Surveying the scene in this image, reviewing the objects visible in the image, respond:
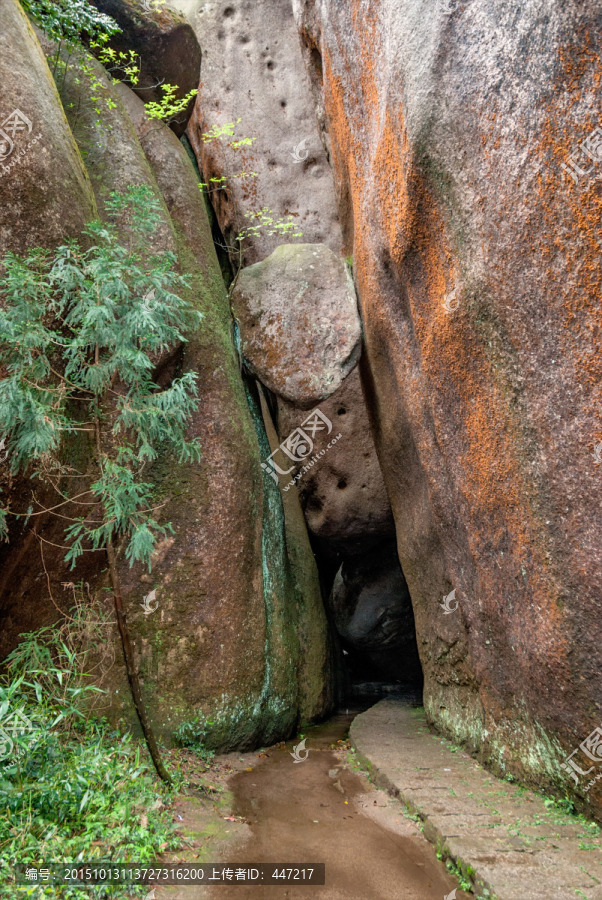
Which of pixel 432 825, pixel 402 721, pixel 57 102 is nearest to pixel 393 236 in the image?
pixel 57 102

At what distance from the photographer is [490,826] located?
4359 millimetres

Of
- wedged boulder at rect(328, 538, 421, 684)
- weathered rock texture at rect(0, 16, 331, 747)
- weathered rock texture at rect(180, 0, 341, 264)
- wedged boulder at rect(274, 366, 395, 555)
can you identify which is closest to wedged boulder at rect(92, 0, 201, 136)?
weathered rock texture at rect(0, 16, 331, 747)

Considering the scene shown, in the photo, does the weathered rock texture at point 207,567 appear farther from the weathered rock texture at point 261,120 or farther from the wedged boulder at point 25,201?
the weathered rock texture at point 261,120

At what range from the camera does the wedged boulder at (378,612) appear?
38.5 feet

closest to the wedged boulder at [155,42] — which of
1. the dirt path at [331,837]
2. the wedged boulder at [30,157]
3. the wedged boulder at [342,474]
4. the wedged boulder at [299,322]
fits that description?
the wedged boulder at [30,157]

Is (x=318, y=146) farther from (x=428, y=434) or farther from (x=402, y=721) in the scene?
(x=402, y=721)

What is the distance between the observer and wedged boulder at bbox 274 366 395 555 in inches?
391

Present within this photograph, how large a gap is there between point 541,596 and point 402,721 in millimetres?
4053

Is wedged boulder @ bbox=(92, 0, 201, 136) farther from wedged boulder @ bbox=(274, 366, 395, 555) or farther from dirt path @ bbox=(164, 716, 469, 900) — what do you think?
dirt path @ bbox=(164, 716, 469, 900)

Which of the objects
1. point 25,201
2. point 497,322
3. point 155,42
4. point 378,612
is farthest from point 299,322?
point 378,612

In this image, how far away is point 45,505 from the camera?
6.05 metres

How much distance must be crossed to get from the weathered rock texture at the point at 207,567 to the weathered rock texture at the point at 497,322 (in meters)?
1.91

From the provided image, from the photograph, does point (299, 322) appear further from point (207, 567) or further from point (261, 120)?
point (261, 120)

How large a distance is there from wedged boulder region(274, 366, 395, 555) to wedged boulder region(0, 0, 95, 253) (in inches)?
176
